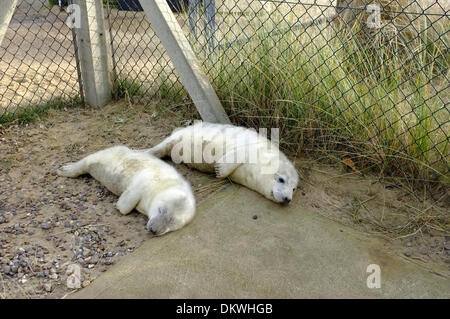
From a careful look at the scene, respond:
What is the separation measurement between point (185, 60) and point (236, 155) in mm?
981

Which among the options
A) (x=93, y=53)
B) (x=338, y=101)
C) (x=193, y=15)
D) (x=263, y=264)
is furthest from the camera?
(x=193, y=15)

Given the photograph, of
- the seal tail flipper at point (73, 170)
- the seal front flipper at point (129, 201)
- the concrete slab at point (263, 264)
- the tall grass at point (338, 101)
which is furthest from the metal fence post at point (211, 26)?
the concrete slab at point (263, 264)

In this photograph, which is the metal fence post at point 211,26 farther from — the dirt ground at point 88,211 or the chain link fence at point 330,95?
the dirt ground at point 88,211

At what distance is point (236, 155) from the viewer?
329cm

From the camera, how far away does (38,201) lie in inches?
121

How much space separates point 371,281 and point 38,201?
223 cm

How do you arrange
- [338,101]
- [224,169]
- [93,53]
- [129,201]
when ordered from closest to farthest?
[129,201], [224,169], [338,101], [93,53]

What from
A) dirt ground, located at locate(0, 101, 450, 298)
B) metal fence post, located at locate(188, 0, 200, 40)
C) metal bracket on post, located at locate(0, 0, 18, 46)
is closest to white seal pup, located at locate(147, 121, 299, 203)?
dirt ground, located at locate(0, 101, 450, 298)

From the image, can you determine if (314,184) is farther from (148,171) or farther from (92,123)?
(92,123)

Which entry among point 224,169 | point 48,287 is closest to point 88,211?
point 48,287

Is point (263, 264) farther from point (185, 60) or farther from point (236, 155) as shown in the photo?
point (185, 60)

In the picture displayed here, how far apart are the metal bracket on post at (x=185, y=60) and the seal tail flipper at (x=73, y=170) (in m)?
1.09

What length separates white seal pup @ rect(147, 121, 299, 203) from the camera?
3070mm
